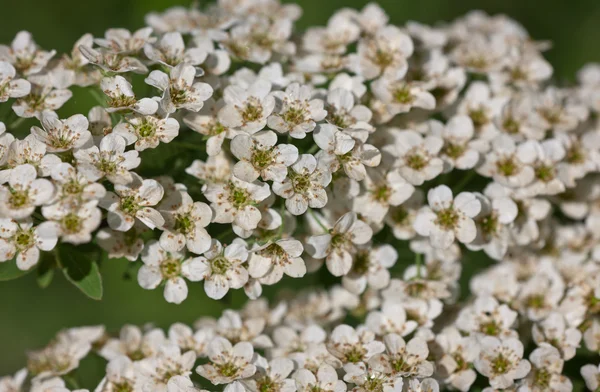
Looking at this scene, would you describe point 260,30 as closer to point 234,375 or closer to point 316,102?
point 316,102

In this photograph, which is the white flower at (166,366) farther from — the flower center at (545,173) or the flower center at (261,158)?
the flower center at (545,173)

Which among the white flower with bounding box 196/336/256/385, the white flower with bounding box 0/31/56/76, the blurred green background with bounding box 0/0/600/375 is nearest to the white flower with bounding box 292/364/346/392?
the white flower with bounding box 196/336/256/385

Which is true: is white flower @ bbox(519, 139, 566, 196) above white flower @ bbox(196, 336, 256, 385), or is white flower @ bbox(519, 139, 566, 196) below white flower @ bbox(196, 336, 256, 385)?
above

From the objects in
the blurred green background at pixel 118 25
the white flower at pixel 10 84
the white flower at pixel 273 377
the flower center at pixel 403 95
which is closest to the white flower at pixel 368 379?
the white flower at pixel 273 377

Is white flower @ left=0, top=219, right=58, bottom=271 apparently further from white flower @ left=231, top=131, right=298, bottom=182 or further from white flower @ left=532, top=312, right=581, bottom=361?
white flower @ left=532, top=312, right=581, bottom=361

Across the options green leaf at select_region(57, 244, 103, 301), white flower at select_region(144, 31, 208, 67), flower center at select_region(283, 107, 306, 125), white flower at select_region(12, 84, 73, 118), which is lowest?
green leaf at select_region(57, 244, 103, 301)

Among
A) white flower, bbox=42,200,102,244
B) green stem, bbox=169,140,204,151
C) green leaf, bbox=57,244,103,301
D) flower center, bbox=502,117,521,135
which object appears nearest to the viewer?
white flower, bbox=42,200,102,244

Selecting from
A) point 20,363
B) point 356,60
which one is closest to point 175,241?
point 356,60

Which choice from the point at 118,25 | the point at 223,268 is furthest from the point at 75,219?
the point at 118,25

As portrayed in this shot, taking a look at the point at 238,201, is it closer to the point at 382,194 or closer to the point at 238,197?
the point at 238,197
